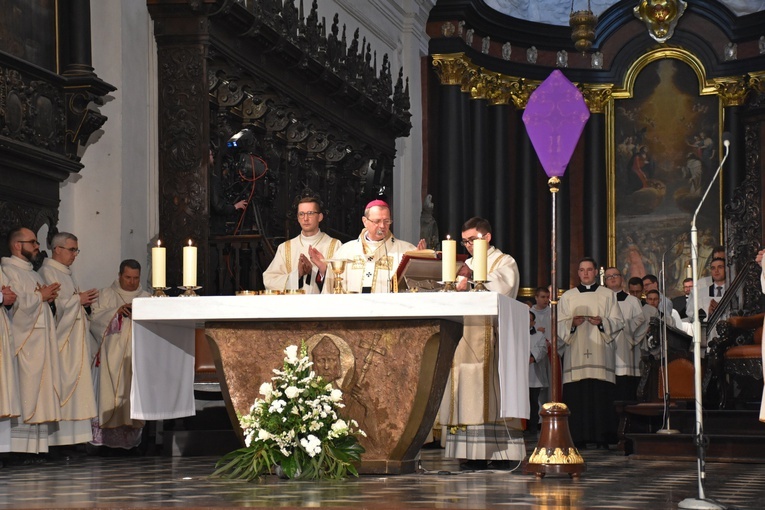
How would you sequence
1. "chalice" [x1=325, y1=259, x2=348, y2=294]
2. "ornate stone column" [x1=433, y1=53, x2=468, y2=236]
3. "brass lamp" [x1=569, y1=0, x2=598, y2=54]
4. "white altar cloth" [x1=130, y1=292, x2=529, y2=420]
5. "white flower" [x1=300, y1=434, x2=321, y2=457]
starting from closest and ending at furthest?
"white flower" [x1=300, y1=434, x2=321, y2=457], "white altar cloth" [x1=130, y1=292, x2=529, y2=420], "chalice" [x1=325, y1=259, x2=348, y2=294], "brass lamp" [x1=569, y1=0, x2=598, y2=54], "ornate stone column" [x1=433, y1=53, x2=468, y2=236]

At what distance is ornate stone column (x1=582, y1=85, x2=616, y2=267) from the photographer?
69.5 ft

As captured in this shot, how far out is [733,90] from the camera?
66.9ft

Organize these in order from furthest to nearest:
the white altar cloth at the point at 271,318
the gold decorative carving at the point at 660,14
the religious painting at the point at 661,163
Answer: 1. the religious painting at the point at 661,163
2. the gold decorative carving at the point at 660,14
3. the white altar cloth at the point at 271,318

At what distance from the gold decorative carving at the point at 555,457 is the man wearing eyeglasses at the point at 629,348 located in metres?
5.50

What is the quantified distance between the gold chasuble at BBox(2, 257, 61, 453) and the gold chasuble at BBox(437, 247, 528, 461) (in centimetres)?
300

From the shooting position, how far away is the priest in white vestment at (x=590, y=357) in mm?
13039

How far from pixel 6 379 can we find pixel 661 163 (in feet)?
47.9

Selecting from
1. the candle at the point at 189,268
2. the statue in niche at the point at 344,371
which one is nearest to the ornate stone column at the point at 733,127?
the statue in niche at the point at 344,371

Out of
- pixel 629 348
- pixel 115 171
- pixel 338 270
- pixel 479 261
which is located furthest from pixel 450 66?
pixel 479 261

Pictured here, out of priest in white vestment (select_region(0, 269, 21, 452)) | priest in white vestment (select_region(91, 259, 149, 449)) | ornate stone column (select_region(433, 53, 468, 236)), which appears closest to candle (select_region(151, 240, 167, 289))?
priest in white vestment (select_region(0, 269, 21, 452))

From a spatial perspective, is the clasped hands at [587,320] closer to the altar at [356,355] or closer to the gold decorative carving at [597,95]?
the altar at [356,355]

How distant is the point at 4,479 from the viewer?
25.5 feet

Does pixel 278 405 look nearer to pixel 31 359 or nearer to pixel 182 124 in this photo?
pixel 31 359

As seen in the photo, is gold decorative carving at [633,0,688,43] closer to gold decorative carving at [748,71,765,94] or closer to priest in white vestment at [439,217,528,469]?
priest in white vestment at [439,217,528,469]
